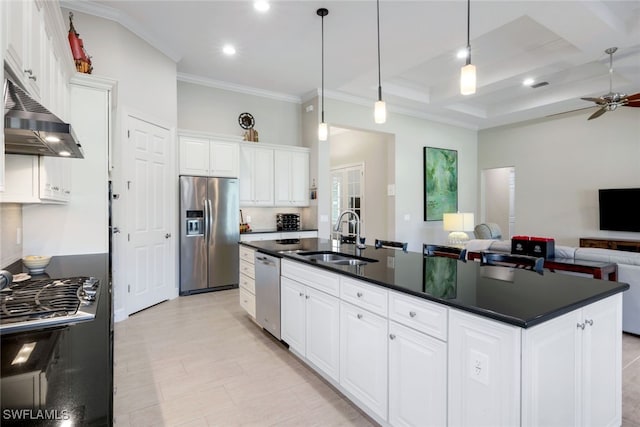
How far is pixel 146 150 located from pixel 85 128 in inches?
43.6

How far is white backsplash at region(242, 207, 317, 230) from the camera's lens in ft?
19.6

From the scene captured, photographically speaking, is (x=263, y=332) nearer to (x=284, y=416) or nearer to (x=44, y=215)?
(x=284, y=416)

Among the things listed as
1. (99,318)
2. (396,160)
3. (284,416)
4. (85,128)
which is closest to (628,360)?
(284,416)

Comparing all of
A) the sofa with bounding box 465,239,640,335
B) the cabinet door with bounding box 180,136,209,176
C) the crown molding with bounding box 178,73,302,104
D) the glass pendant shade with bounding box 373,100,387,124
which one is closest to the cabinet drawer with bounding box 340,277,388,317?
the glass pendant shade with bounding box 373,100,387,124

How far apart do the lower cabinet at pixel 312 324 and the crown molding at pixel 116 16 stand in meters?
3.42

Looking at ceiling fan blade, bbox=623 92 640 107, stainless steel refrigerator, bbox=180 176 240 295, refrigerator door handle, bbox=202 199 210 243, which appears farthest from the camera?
refrigerator door handle, bbox=202 199 210 243

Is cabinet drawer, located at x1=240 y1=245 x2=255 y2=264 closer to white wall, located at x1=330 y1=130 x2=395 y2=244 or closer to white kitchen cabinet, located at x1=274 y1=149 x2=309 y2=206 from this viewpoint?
white kitchen cabinet, located at x1=274 y1=149 x2=309 y2=206

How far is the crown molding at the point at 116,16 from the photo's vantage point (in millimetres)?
3488

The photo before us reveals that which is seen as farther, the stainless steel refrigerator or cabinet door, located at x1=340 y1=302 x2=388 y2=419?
the stainless steel refrigerator

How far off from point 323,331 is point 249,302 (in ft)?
5.01

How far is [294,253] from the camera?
9.82ft

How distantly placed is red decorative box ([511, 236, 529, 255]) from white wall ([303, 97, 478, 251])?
3040 mm

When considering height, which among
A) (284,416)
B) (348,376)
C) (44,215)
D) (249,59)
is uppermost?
(249,59)

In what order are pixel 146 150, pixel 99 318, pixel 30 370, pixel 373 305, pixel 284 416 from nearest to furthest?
pixel 30 370 → pixel 99 318 → pixel 373 305 → pixel 284 416 → pixel 146 150
